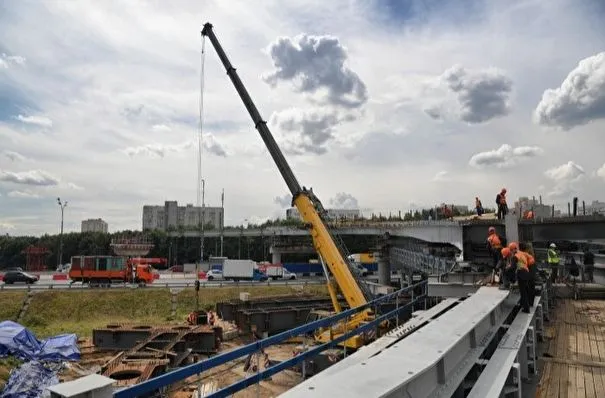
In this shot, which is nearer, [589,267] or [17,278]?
[589,267]

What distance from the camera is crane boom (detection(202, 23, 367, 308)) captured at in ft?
54.4

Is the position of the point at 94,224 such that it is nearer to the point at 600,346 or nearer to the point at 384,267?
the point at 384,267

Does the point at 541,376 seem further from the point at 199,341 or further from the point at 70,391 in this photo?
the point at 199,341

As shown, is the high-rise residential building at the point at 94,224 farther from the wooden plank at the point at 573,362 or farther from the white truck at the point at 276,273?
the wooden plank at the point at 573,362

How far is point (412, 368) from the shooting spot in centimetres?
363

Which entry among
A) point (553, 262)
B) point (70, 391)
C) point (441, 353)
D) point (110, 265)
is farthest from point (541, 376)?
point (110, 265)

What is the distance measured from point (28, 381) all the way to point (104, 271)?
2783 centimetres

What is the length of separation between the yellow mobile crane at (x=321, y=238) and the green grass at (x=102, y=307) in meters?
17.0

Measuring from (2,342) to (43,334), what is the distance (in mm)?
9134

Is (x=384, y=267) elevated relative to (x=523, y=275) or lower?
lower

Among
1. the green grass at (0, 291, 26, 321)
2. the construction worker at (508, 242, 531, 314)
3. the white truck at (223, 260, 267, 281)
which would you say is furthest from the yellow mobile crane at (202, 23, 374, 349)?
the white truck at (223, 260, 267, 281)

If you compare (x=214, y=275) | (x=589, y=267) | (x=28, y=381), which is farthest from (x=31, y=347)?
(x=214, y=275)

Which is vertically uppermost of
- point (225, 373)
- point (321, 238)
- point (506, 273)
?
point (321, 238)

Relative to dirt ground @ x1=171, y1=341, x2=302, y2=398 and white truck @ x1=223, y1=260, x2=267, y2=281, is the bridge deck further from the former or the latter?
white truck @ x1=223, y1=260, x2=267, y2=281
